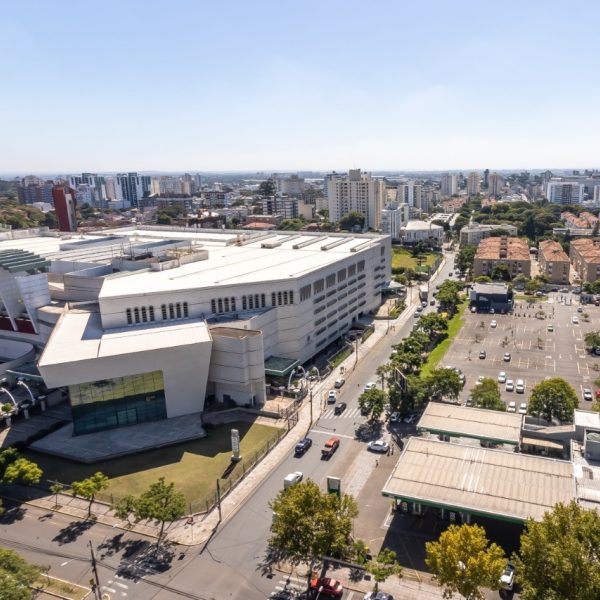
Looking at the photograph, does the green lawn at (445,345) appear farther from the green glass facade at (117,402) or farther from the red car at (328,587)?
the red car at (328,587)

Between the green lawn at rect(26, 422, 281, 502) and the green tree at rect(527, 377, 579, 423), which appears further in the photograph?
the green tree at rect(527, 377, 579, 423)

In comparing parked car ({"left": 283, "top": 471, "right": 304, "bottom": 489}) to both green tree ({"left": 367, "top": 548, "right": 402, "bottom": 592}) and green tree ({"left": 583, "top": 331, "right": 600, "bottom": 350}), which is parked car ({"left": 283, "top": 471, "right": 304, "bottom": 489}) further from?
green tree ({"left": 583, "top": 331, "right": 600, "bottom": 350})

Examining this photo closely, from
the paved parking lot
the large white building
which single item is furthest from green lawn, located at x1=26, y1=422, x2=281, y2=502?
the paved parking lot

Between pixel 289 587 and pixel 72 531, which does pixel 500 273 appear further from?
pixel 72 531

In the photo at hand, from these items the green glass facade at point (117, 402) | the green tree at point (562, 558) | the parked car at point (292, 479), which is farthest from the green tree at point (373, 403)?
the green tree at point (562, 558)

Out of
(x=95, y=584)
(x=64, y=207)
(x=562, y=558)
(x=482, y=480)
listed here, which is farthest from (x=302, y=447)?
(x=64, y=207)

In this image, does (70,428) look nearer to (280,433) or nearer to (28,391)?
(28,391)

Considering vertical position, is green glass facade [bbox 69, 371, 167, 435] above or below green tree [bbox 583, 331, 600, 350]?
above
